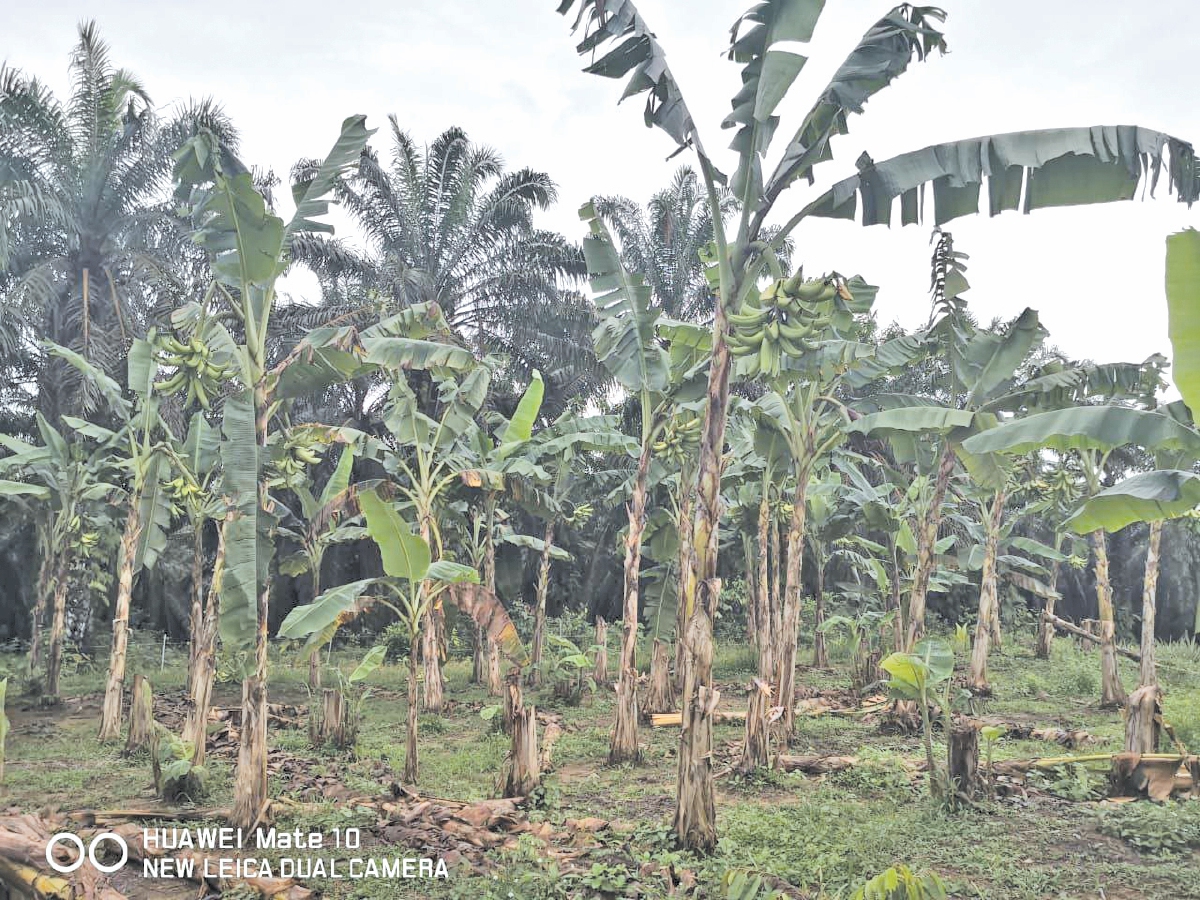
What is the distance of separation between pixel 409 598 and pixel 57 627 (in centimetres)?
734

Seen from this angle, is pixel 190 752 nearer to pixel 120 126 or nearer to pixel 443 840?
pixel 443 840

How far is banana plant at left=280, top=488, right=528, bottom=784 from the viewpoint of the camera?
8.10 metres

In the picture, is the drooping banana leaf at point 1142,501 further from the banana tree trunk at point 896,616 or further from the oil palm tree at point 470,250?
the oil palm tree at point 470,250

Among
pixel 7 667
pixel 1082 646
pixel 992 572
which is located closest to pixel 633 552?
pixel 992 572

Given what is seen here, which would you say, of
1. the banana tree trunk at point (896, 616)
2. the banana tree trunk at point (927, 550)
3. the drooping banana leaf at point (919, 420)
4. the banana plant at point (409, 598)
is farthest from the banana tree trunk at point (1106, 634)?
the banana plant at point (409, 598)

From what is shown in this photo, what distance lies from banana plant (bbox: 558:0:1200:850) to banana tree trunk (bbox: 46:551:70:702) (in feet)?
35.2

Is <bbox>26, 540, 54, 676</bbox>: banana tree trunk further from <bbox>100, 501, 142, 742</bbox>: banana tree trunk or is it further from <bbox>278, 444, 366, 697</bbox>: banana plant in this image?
<bbox>278, 444, 366, 697</bbox>: banana plant

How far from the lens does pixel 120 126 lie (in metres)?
17.6

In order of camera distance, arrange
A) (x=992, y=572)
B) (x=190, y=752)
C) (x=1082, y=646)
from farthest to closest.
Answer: (x=1082, y=646)
(x=992, y=572)
(x=190, y=752)

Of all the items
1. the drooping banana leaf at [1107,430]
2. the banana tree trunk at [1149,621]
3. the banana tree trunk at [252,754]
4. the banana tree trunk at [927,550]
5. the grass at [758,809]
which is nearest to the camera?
the grass at [758,809]

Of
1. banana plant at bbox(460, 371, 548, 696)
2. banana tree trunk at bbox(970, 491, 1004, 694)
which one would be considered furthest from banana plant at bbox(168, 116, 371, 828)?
banana tree trunk at bbox(970, 491, 1004, 694)

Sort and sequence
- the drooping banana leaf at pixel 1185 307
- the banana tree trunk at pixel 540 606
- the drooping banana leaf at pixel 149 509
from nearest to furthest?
the drooping banana leaf at pixel 1185 307 < the drooping banana leaf at pixel 149 509 < the banana tree trunk at pixel 540 606

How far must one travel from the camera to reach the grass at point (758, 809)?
5965 millimetres

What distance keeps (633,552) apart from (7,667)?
13207 mm
